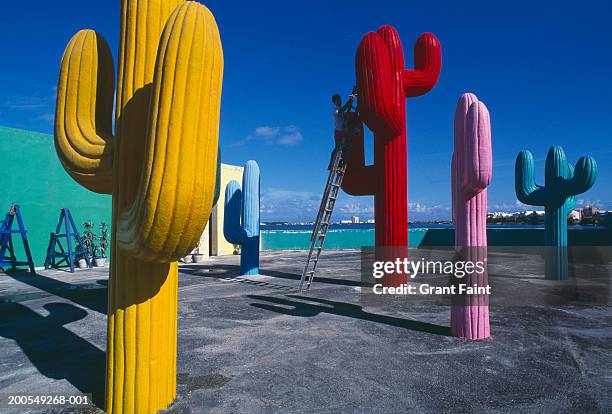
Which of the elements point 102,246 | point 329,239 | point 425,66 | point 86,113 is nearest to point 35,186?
point 102,246

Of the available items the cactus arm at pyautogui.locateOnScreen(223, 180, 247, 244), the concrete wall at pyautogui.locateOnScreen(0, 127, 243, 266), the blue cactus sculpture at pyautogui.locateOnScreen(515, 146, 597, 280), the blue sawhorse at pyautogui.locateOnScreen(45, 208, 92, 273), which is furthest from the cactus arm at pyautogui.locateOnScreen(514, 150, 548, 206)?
the concrete wall at pyautogui.locateOnScreen(0, 127, 243, 266)

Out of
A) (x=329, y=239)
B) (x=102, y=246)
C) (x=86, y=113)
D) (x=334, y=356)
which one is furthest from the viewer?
(x=329, y=239)

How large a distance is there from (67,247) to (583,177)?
54.5ft

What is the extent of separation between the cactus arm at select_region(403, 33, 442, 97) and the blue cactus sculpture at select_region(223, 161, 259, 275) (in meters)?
5.16

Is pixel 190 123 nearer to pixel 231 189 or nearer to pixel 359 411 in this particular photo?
pixel 359 411

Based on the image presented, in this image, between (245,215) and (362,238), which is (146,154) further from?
(362,238)

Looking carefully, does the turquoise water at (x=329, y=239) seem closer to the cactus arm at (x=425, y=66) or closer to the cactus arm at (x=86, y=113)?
the cactus arm at (x=425, y=66)

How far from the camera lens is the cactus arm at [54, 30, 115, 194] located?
341 centimetres

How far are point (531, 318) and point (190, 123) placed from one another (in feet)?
21.1

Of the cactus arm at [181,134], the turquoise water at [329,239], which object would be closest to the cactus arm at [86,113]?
the cactus arm at [181,134]

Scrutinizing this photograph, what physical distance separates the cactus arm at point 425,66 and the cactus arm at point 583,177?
165 inches

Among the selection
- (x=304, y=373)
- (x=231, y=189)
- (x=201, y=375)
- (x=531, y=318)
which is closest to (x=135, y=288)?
(x=201, y=375)

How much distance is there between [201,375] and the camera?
4.18 metres

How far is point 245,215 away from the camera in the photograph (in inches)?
462
